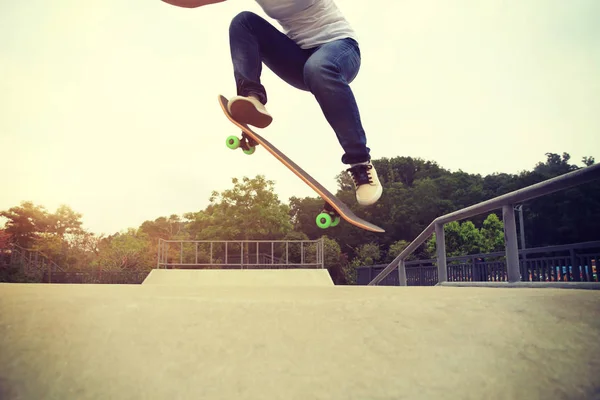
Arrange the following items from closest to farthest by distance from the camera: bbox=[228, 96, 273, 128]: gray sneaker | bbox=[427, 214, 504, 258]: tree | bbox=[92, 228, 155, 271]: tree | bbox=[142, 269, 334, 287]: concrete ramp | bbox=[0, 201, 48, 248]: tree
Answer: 1. bbox=[228, 96, 273, 128]: gray sneaker
2. bbox=[142, 269, 334, 287]: concrete ramp
3. bbox=[0, 201, 48, 248]: tree
4. bbox=[92, 228, 155, 271]: tree
5. bbox=[427, 214, 504, 258]: tree

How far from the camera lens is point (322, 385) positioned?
2.24 feet

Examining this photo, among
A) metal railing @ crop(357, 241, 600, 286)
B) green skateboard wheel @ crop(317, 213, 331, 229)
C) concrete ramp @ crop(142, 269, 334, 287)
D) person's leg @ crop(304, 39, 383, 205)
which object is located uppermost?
person's leg @ crop(304, 39, 383, 205)

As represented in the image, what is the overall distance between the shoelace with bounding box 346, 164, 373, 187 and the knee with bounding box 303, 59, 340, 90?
22.6 inches

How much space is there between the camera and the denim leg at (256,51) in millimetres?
2738

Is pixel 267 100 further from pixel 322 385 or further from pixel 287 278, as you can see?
pixel 287 278

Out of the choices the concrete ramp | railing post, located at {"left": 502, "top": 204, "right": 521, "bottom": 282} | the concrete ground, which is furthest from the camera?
the concrete ramp

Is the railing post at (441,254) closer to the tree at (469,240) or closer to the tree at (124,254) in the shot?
the tree at (124,254)

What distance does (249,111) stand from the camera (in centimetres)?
293

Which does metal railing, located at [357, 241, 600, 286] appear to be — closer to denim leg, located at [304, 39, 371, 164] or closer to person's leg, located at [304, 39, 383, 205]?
person's leg, located at [304, 39, 383, 205]

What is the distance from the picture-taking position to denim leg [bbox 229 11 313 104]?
274 centimetres

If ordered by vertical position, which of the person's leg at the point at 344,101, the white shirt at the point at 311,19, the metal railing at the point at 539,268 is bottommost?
the metal railing at the point at 539,268

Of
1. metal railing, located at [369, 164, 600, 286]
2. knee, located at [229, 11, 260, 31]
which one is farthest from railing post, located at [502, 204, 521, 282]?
knee, located at [229, 11, 260, 31]

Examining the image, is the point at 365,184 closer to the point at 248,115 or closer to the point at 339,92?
the point at 339,92

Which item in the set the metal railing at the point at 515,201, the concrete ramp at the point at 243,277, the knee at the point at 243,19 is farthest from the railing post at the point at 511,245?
the concrete ramp at the point at 243,277
